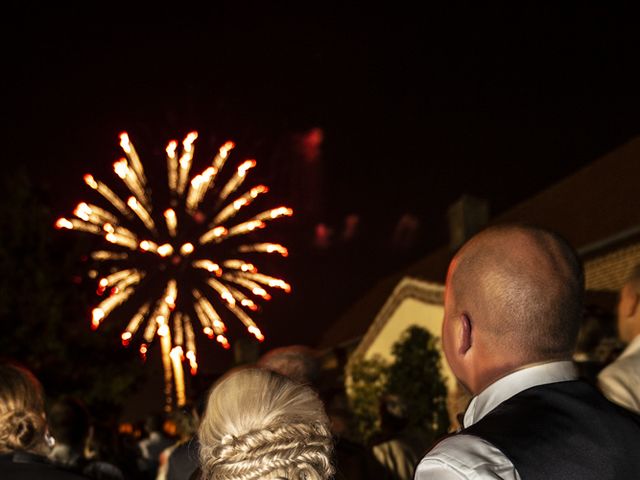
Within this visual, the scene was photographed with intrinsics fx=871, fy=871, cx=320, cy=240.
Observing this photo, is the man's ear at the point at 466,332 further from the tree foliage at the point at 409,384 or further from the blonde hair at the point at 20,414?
the tree foliage at the point at 409,384

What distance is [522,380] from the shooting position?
2.18 metres

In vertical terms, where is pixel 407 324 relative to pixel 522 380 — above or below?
below

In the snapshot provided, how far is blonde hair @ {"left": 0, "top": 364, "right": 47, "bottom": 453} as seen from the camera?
11.6 feet

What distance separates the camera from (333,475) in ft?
8.20

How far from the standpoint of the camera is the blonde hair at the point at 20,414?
352cm

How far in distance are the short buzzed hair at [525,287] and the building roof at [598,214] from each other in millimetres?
A: 10528

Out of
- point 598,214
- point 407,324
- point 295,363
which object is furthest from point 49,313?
point 295,363

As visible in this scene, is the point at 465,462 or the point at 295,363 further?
the point at 295,363

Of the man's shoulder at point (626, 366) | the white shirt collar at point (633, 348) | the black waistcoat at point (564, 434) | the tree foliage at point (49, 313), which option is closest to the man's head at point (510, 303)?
the black waistcoat at point (564, 434)

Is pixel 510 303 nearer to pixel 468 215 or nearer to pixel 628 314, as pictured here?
pixel 628 314

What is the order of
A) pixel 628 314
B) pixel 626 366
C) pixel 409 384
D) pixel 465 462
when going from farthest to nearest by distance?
pixel 409 384 → pixel 628 314 → pixel 626 366 → pixel 465 462

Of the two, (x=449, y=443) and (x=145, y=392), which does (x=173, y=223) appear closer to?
(x=449, y=443)

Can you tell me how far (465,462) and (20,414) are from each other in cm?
234

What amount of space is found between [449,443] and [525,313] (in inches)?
18.0
